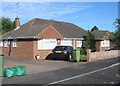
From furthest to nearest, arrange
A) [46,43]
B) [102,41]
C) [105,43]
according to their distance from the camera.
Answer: [105,43], [102,41], [46,43]

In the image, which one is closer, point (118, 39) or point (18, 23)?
point (118, 39)

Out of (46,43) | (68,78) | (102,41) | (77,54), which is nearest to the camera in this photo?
(68,78)

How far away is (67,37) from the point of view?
36.6 metres

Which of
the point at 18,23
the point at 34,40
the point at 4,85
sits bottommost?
the point at 4,85

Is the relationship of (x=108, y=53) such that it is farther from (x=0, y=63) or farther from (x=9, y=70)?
(x=9, y=70)

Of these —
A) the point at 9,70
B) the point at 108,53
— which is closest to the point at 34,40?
the point at 108,53

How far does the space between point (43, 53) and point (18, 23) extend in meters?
12.3

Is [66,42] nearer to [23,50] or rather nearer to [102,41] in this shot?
[23,50]

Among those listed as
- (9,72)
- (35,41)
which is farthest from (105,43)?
(9,72)

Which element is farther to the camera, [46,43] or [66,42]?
[66,42]

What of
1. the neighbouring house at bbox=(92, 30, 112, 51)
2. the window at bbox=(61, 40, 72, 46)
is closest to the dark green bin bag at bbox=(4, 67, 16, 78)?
the window at bbox=(61, 40, 72, 46)

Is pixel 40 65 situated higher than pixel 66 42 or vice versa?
pixel 66 42

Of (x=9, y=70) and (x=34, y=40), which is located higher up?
(x=34, y=40)

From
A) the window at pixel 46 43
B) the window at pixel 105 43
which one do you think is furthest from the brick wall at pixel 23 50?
the window at pixel 105 43
